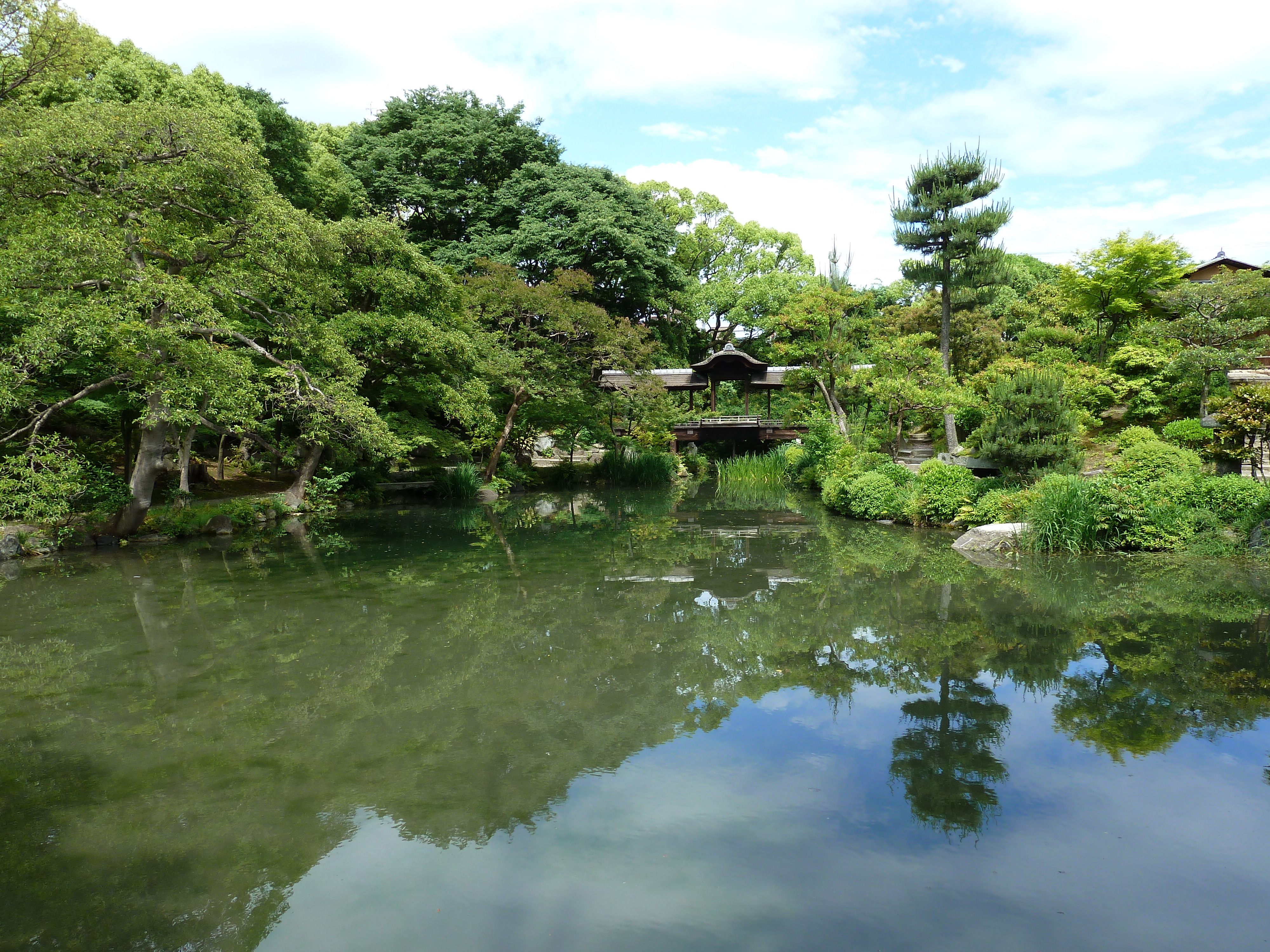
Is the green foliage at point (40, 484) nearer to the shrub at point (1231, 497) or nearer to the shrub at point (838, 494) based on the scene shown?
the shrub at point (838, 494)

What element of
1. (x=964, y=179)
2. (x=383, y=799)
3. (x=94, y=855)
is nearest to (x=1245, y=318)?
(x=964, y=179)

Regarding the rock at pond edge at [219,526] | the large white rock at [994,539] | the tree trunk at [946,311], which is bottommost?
the rock at pond edge at [219,526]

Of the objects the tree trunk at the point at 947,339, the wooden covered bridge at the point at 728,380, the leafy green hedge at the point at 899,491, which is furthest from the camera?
the wooden covered bridge at the point at 728,380

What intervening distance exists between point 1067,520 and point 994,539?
909 mm

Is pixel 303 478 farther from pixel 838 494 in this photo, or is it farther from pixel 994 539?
pixel 994 539

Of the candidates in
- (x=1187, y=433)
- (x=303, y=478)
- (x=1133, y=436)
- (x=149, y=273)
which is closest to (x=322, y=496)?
(x=303, y=478)

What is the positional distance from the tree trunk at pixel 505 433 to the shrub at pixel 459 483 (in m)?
0.77

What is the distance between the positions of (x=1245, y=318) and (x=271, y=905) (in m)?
19.4

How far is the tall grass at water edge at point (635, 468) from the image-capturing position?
2189cm

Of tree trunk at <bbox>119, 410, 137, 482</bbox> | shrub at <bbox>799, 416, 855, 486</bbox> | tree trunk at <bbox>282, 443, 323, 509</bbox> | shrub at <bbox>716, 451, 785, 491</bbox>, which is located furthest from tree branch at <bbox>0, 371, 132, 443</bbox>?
shrub at <bbox>716, 451, 785, 491</bbox>

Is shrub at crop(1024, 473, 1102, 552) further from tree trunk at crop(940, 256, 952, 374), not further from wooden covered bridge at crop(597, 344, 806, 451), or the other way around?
wooden covered bridge at crop(597, 344, 806, 451)

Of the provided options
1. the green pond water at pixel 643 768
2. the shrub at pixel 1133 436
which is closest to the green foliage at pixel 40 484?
the green pond water at pixel 643 768

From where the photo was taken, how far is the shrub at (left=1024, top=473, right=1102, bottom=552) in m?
9.53

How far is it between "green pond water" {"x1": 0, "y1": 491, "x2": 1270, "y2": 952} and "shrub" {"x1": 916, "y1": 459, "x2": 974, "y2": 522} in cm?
409
